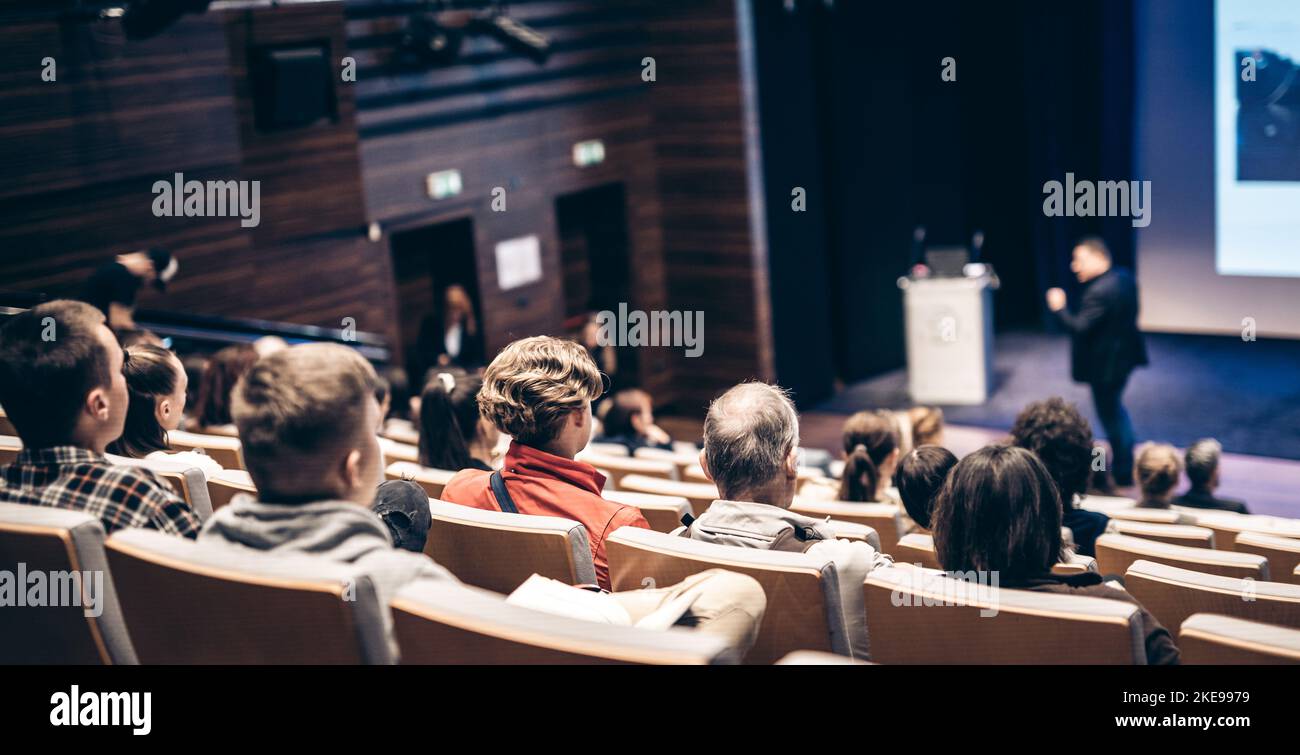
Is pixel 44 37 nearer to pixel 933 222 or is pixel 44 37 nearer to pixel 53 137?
pixel 53 137

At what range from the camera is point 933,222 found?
9.76 metres

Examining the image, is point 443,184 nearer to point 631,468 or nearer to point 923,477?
point 631,468

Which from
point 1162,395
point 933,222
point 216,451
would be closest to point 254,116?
point 216,451

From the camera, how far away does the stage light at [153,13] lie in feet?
17.4

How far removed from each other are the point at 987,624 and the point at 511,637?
0.75 m

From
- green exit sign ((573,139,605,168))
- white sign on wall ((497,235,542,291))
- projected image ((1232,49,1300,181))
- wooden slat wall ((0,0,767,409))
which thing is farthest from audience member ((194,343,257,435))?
projected image ((1232,49,1300,181))

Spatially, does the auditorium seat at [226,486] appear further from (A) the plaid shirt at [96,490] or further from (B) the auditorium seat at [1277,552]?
(B) the auditorium seat at [1277,552]

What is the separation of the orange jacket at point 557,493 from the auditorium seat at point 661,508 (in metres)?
0.31

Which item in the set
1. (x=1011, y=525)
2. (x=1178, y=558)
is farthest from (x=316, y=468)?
(x=1178, y=558)

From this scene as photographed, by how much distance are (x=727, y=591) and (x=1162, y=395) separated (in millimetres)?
7329

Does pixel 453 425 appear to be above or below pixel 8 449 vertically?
below

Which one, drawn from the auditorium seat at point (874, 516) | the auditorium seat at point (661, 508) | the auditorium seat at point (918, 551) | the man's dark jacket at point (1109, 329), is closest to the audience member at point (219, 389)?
the auditorium seat at point (661, 508)

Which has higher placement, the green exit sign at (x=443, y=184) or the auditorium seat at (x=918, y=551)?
the green exit sign at (x=443, y=184)

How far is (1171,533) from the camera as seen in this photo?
12.7ft
